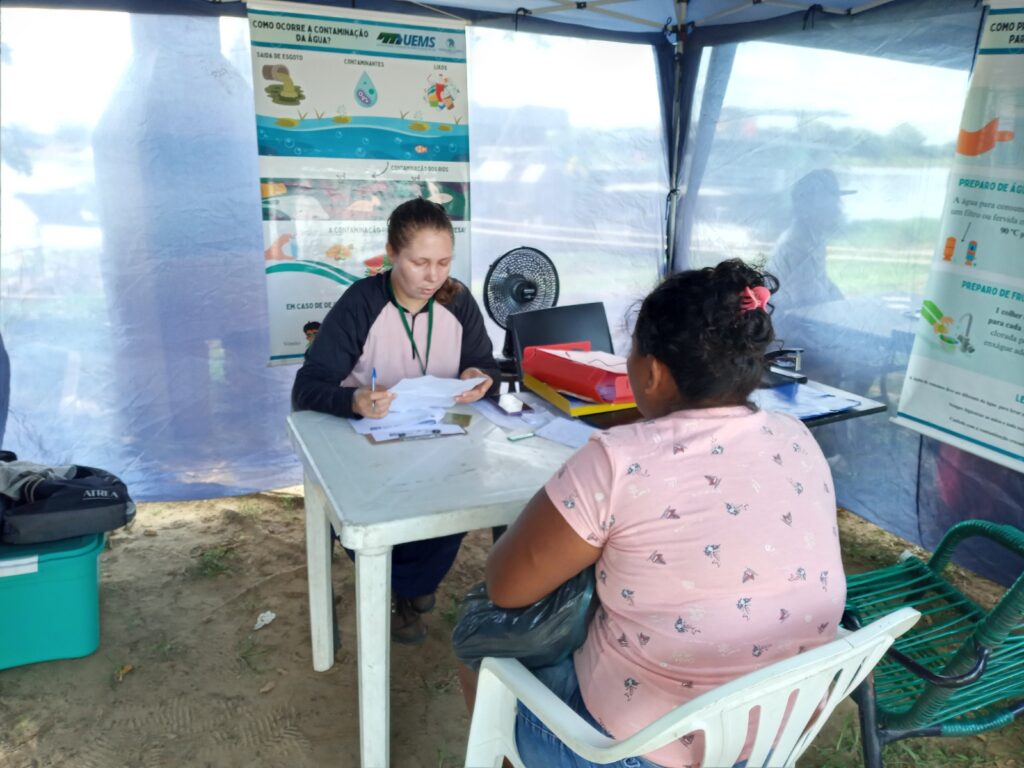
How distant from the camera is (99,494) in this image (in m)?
2.43

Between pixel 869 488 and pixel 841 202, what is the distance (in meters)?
1.34

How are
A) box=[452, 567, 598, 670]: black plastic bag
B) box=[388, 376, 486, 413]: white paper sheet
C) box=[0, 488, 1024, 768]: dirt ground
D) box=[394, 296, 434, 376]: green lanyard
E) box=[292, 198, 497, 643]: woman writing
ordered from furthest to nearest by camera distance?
box=[394, 296, 434, 376]: green lanyard, box=[292, 198, 497, 643]: woman writing, box=[388, 376, 486, 413]: white paper sheet, box=[0, 488, 1024, 768]: dirt ground, box=[452, 567, 598, 670]: black plastic bag

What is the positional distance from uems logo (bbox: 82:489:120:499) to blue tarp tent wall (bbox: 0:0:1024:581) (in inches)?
31.9

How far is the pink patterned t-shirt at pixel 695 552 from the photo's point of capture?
1128 mm

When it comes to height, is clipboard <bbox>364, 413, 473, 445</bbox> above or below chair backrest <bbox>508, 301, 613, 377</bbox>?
below

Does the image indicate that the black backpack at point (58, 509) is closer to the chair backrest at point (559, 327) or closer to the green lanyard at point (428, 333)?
the green lanyard at point (428, 333)

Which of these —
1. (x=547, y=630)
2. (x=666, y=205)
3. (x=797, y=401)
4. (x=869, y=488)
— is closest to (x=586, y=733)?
(x=547, y=630)

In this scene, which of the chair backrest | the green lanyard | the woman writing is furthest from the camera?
the chair backrest

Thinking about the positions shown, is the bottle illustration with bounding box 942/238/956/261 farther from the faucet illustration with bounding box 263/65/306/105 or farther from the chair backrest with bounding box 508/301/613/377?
the faucet illustration with bounding box 263/65/306/105

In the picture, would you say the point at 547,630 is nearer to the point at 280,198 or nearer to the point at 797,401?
the point at 797,401

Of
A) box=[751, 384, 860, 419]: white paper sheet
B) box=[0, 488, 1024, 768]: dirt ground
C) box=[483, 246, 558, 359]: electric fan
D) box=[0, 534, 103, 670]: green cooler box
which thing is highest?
box=[483, 246, 558, 359]: electric fan

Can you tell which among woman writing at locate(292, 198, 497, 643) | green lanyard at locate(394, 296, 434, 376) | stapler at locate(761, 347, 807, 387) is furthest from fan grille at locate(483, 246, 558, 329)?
stapler at locate(761, 347, 807, 387)

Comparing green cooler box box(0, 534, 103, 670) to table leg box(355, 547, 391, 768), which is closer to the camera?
table leg box(355, 547, 391, 768)

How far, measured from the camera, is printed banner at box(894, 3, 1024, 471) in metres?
2.58
